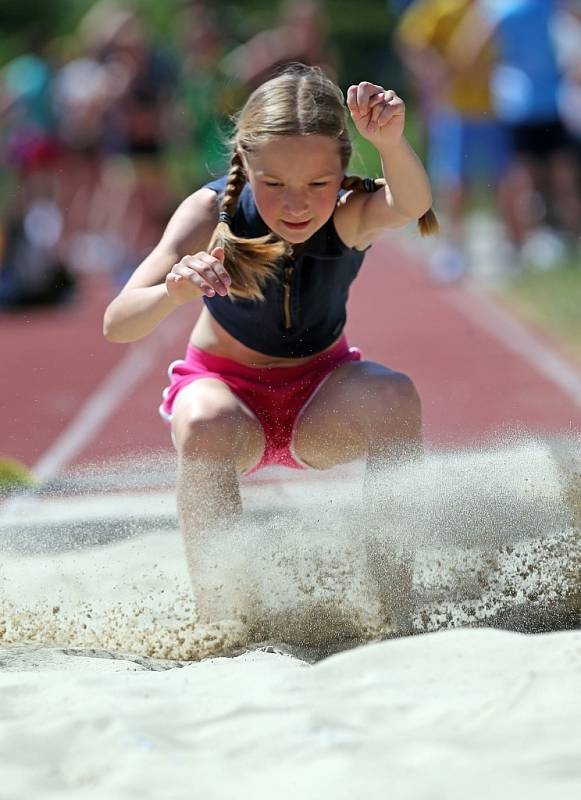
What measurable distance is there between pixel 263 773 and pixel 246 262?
1413mm

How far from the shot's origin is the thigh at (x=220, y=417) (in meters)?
3.22

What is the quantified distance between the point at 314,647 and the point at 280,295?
35.1 inches

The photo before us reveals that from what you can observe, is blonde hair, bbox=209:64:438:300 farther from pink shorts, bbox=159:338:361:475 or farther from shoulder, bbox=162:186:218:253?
pink shorts, bbox=159:338:361:475

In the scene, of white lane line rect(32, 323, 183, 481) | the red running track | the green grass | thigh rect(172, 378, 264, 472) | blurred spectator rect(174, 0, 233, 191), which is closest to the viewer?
thigh rect(172, 378, 264, 472)

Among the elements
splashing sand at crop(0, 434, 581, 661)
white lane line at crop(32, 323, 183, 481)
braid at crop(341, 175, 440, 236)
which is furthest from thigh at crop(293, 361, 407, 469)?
white lane line at crop(32, 323, 183, 481)

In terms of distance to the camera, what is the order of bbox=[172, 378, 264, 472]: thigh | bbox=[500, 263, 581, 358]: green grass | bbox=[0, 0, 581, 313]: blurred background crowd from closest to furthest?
bbox=[172, 378, 264, 472]: thigh → bbox=[500, 263, 581, 358]: green grass → bbox=[0, 0, 581, 313]: blurred background crowd

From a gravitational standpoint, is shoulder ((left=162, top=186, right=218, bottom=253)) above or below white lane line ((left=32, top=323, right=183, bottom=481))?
above

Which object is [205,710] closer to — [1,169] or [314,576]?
[314,576]

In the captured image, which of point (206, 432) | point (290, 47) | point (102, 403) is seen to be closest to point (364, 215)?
point (206, 432)

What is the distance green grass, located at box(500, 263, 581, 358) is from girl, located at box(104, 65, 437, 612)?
411cm

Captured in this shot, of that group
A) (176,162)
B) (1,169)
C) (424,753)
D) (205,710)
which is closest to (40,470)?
(205,710)

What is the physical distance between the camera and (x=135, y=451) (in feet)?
13.4

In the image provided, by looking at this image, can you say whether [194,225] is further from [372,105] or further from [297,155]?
[372,105]

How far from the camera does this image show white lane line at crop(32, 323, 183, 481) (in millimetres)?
5500
